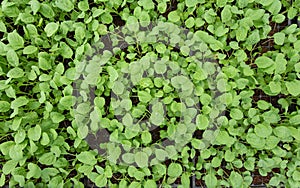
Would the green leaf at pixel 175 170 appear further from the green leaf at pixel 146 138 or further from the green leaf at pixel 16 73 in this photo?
the green leaf at pixel 16 73

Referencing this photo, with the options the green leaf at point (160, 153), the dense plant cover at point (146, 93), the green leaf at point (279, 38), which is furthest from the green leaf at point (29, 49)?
the green leaf at point (279, 38)

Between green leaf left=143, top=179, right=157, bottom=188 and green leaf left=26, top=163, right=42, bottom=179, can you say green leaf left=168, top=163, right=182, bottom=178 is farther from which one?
green leaf left=26, top=163, right=42, bottom=179

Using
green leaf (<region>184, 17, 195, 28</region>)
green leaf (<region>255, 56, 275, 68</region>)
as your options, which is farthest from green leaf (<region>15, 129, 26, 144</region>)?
green leaf (<region>255, 56, 275, 68</region>)

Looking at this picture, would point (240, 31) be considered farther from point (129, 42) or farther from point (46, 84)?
point (46, 84)

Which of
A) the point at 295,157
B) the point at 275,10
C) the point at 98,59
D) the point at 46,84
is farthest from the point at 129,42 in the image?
the point at 295,157

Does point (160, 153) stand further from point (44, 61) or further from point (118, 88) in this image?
point (44, 61)

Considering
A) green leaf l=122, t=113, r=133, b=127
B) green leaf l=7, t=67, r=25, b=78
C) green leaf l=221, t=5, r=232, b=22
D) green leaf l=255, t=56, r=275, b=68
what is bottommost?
green leaf l=122, t=113, r=133, b=127

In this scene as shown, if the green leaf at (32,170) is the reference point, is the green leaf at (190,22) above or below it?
above
